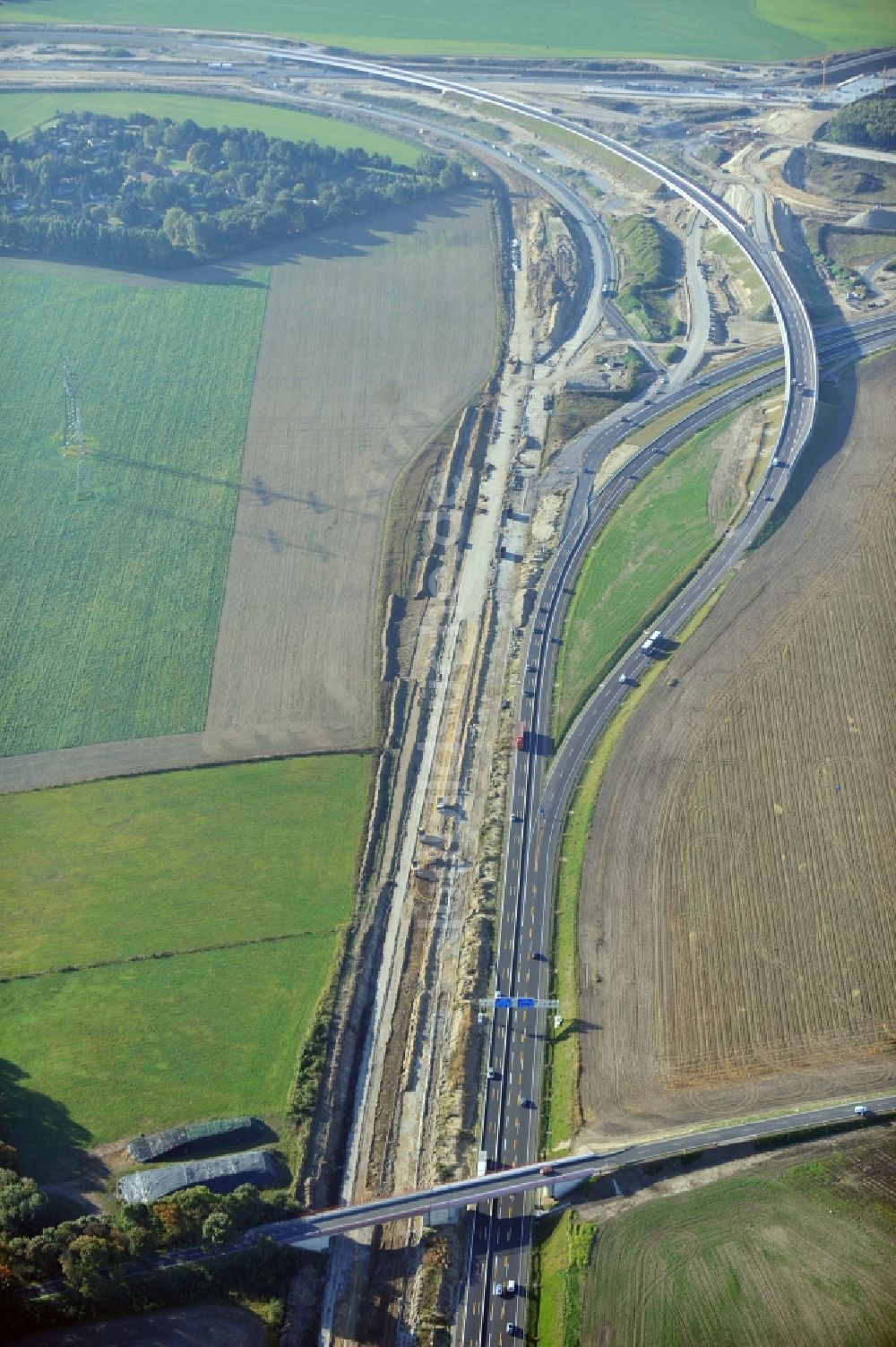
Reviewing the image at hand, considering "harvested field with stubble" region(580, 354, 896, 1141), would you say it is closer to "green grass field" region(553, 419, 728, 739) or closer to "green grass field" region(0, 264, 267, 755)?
"green grass field" region(553, 419, 728, 739)

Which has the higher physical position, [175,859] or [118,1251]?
[175,859]

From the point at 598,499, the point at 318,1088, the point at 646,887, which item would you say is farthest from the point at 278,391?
the point at 318,1088

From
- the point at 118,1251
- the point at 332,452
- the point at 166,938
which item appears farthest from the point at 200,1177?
the point at 332,452

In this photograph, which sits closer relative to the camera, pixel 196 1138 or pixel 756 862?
pixel 196 1138

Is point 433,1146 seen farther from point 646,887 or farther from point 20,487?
point 20,487

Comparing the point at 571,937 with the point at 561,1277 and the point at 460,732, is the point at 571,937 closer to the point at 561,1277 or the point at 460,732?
the point at 460,732

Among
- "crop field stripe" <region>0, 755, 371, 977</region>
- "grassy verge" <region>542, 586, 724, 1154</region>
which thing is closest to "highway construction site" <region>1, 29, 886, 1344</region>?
"grassy verge" <region>542, 586, 724, 1154</region>
